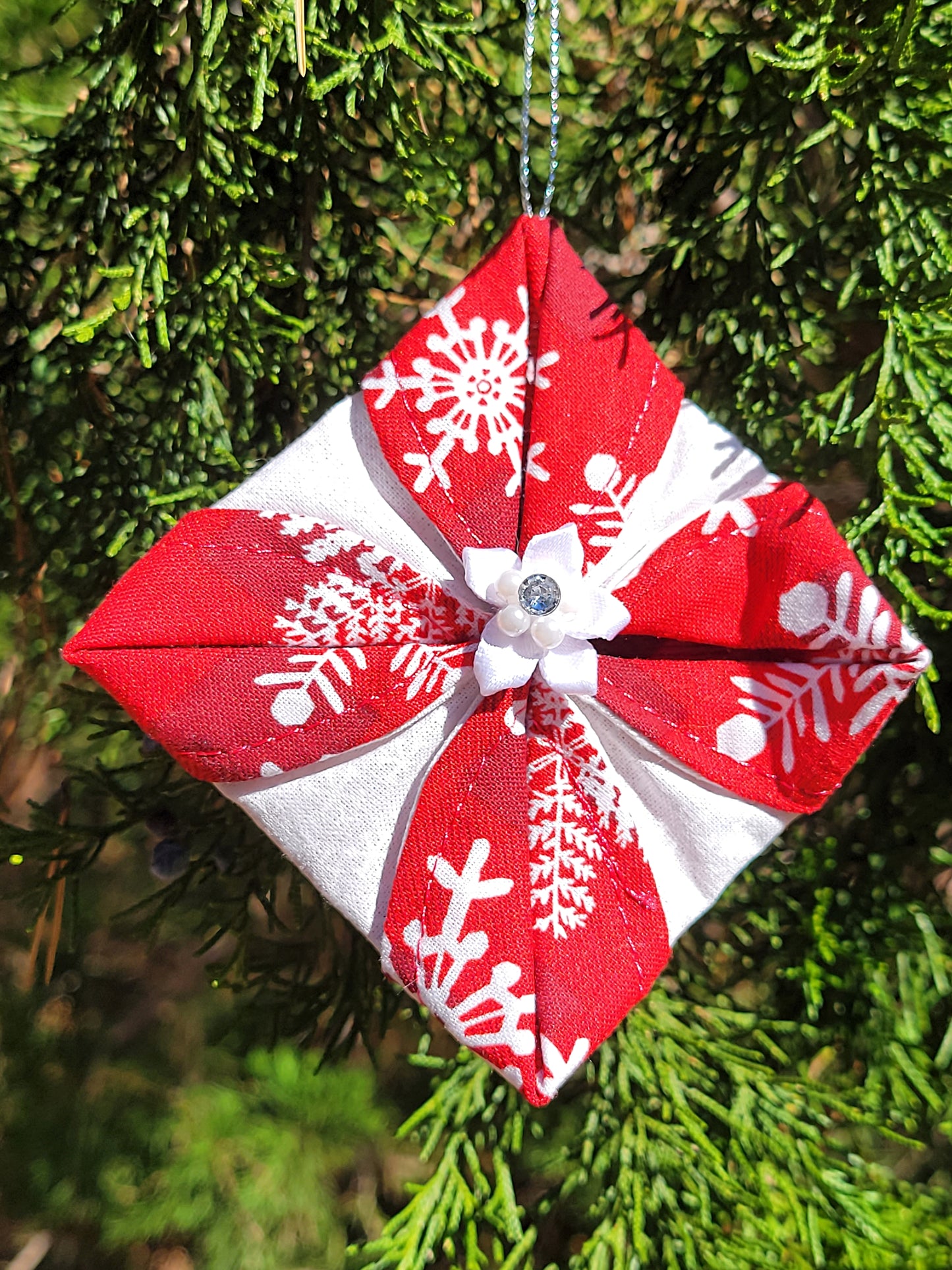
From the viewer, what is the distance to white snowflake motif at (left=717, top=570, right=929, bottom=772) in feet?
1.82

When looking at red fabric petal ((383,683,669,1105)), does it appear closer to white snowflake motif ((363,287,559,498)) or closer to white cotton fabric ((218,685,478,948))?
white cotton fabric ((218,685,478,948))

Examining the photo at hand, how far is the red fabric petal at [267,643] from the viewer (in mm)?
535

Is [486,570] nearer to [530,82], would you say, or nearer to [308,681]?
[308,681]

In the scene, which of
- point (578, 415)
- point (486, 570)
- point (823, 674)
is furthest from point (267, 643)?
point (823, 674)

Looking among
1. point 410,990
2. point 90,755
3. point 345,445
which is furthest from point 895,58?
point 90,755

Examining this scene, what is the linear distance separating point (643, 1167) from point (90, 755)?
2.63 feet

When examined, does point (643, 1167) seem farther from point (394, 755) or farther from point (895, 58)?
point (895, 58)

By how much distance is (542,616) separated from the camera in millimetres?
522

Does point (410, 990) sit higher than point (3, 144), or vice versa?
point (3, 144)

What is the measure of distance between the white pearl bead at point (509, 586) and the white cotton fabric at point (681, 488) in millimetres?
71

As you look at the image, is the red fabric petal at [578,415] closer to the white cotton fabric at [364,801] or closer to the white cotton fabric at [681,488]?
the white cotton fabric at [681,488]

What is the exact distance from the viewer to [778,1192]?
2.62 ft

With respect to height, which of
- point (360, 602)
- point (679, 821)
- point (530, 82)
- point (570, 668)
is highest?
point (530, 82)

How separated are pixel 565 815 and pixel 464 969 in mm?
114
